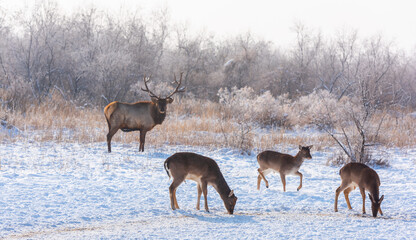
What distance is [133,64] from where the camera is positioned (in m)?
26.3

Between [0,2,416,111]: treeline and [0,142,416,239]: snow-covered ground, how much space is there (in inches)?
357

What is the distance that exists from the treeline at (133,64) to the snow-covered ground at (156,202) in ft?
29.7

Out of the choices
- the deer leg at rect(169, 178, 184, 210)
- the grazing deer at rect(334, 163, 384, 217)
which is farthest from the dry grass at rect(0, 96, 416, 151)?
the deer leg at rect(169, 178, 184, 210)

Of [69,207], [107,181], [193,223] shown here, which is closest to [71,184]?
[107,181]

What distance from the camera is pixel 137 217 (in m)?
6.38

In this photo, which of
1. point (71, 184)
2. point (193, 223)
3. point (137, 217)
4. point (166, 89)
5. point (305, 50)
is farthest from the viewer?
point (305, 50)

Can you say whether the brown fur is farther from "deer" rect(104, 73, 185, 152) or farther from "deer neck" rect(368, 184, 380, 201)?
"deer neck" rect(368, 184, 380, 201)

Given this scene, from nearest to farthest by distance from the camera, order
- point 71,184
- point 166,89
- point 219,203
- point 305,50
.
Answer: point 219,203
point 71,184
point 166,89
point 305,50

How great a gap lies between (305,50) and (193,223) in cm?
2964

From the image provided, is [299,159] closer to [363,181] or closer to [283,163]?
[283,163]

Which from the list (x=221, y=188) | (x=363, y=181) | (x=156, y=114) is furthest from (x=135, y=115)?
(x=363, y=181)

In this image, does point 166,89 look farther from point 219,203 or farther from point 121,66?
point 219,203

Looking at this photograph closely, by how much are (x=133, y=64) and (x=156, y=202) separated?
19833 mm

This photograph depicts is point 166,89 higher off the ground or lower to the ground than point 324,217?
higher
